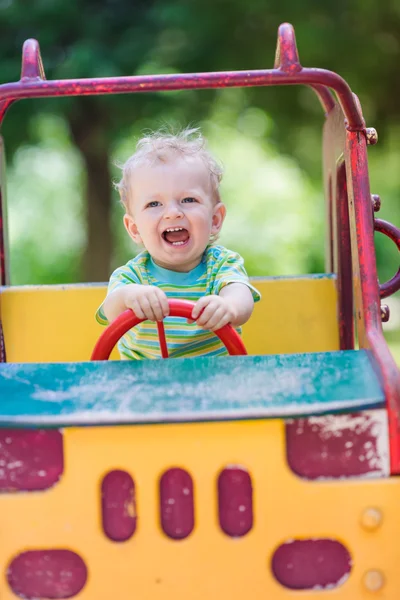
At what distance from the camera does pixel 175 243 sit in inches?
79.6

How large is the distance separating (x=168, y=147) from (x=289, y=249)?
25.7ft

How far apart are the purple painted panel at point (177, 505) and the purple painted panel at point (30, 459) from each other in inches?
7.0

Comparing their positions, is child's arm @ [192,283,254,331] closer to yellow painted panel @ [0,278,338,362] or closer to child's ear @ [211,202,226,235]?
child's ear @ [211,202,226,235]

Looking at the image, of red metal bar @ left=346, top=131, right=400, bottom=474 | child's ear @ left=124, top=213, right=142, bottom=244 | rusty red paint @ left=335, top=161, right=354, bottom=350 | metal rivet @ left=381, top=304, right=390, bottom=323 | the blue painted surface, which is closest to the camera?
the blue painted surface

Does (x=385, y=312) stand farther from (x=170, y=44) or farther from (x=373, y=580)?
(x=170, y=44)

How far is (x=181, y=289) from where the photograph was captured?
6.82 ft

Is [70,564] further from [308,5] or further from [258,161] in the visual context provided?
[258,161]

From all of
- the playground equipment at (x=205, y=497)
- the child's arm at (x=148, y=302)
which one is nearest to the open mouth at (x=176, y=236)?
the child's arm at (x=148, y=302)

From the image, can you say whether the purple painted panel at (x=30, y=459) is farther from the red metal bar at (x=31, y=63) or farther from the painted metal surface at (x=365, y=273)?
the red metal bar at (x=31, y=63)

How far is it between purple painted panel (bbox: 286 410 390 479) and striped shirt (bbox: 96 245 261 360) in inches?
24.3

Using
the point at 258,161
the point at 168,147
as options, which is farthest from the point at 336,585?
the point at 258,161

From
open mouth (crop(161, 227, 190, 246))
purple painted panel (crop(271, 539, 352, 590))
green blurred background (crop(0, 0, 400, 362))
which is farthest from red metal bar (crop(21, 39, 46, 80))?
green blurred background (crop(0, 0, 400, 362))

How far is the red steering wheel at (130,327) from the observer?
1.67 meters

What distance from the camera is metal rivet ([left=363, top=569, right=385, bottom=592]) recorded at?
56.0 inches
